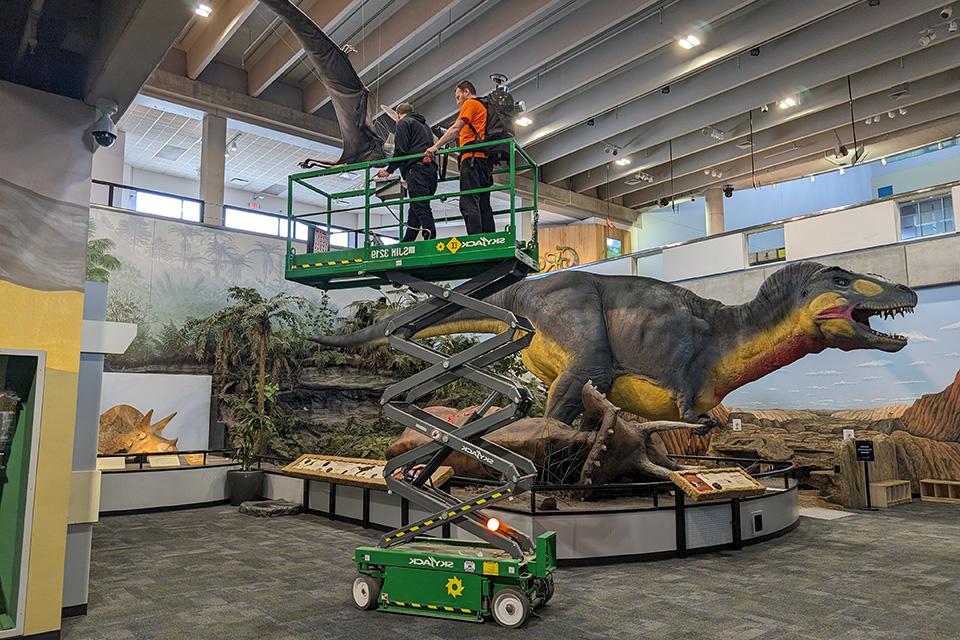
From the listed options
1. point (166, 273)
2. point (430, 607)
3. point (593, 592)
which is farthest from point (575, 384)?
point (166, 273)

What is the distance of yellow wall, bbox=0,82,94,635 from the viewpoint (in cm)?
403

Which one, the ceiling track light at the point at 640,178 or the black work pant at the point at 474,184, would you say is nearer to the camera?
the black work pant at the point at 474,184

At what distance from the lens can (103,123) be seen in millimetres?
4504

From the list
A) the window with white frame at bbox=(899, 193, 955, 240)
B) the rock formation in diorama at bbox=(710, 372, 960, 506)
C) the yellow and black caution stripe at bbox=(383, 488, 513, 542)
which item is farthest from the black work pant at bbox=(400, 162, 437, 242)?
the window with white frame at bbox=(899, 193, 955, 240)

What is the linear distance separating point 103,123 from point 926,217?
10691mm

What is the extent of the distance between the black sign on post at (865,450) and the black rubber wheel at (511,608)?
22.9 feet

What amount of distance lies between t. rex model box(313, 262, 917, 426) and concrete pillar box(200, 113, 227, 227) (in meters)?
6.82

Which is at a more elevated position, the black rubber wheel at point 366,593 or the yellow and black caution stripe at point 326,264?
the yellow and black caution stripe at point 326,264

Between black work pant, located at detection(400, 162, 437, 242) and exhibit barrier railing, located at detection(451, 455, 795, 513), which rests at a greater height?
black work pant, located at detection(400, 162, 437, 242)

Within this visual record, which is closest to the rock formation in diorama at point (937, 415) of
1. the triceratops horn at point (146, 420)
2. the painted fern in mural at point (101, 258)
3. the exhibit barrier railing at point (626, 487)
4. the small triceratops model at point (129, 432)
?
the exhibit barrier railing at point (626, 487)

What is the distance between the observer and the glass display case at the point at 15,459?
4023 millimetres

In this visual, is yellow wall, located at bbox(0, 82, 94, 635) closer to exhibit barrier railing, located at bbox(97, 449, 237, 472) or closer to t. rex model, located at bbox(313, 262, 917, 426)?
t. rex model, located at bbox(313, 262, 917, 426)

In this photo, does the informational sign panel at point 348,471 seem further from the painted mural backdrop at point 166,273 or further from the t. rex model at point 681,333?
the painted mural backdrop at point 166,273

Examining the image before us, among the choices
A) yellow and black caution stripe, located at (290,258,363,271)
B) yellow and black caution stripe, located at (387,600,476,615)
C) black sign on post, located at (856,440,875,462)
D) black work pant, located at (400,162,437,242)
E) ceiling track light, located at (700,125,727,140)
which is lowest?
yellow and black caution stripe, located at (387,600,476,615)
